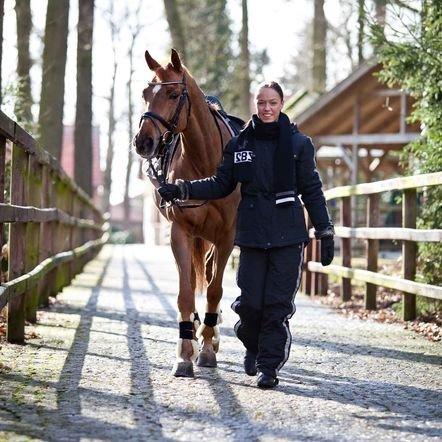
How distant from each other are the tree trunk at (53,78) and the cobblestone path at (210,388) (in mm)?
7908

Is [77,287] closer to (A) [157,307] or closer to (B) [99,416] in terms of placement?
(A) [157,307]

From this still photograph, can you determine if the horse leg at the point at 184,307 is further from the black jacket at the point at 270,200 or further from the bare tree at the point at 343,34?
the bare tree at the point at 343,34

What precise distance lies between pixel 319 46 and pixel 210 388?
77.7ft

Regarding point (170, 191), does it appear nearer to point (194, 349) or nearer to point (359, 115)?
point (194, 349)

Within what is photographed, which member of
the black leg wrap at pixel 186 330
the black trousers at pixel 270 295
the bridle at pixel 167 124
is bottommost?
the black leg wrap at pixel 186 330

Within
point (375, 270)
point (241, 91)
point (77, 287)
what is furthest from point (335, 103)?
point (375, 270)

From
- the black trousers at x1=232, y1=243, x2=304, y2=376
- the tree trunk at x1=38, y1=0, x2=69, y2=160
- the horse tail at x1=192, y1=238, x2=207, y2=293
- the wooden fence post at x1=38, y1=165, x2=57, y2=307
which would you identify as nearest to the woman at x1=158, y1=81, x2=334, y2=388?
the black trousers at x1=232, y1=243, x2=304, y2=376

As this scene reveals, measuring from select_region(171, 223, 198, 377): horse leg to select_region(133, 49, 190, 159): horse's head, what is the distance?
0.67 m

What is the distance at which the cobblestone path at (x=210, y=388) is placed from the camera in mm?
4453

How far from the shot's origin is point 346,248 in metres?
11.6

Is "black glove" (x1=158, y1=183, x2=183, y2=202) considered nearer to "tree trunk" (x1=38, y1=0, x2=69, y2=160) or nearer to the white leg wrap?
the white leg wrap

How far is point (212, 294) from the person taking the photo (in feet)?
22.9

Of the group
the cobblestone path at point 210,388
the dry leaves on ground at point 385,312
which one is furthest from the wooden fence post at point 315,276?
the cobblestone path at point 210,388

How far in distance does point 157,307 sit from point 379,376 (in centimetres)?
491
